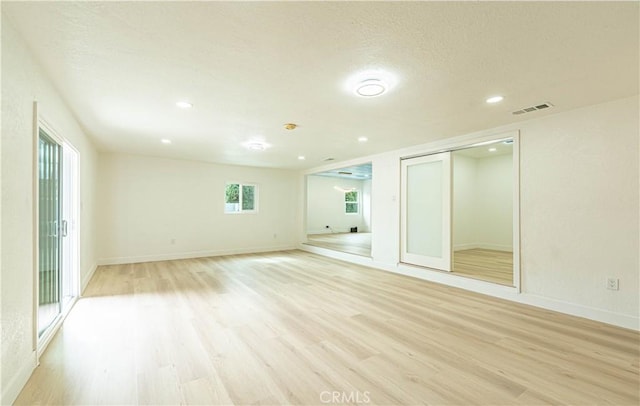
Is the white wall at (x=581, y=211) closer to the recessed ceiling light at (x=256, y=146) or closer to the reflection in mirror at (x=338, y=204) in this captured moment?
the recessed ceiling light at (x=256, y=146)

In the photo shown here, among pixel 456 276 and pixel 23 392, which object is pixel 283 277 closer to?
pixel 456 276

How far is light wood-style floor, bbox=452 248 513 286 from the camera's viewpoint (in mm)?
4379

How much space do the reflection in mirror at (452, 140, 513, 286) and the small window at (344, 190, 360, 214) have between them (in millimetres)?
6124

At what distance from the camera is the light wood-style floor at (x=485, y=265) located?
438cm

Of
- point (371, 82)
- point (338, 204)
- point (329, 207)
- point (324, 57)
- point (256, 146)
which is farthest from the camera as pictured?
point (338, 204)

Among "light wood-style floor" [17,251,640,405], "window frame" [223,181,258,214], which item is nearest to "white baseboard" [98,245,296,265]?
"window frame" [223,181,258,214]

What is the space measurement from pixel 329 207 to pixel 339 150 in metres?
7.14

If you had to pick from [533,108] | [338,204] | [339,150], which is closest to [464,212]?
[339,150]

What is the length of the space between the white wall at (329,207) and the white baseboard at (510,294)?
6.23m

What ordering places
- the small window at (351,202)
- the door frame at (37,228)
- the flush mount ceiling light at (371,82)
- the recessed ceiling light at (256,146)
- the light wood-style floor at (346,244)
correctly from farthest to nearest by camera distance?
the small window at (351,202), the light wood-style floor at (346,244), the recessed ceiling light at (256,146), the flush mount ceiling light at (371,82), the door frame at (37,228)

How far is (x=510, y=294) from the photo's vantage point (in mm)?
3740

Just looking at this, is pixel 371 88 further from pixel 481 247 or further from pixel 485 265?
pixel 481 247

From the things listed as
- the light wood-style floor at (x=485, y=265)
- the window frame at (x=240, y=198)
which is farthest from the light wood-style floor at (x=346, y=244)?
the light wood-style floor at (x=485, y=265)

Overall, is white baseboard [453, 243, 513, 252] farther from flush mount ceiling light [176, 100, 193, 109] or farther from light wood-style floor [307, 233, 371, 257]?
flush mount ceiling light [176, 100, 193, 109]
